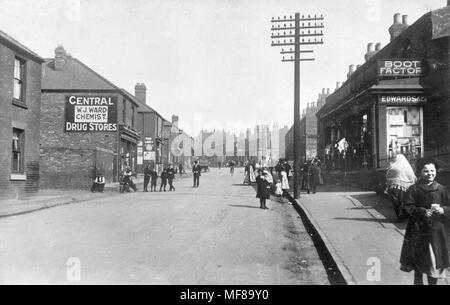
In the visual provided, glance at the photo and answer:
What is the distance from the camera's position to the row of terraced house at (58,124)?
1616 centimetres

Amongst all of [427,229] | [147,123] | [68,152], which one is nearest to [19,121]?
[68,152]

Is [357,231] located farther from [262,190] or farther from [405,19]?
[405,19]

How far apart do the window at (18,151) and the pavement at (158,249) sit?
4.82 m

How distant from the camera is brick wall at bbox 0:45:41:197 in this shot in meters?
15.6

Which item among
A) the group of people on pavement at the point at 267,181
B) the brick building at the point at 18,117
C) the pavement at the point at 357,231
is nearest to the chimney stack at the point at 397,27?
the group of people on pavement at the point at 267,181

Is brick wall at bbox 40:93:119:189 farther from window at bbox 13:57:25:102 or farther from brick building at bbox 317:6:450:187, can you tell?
brick building at bbox 317:6:450:187

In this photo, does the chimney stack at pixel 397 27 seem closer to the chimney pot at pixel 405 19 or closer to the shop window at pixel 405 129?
the chimney pot at pixel 405 19

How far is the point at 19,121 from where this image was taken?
16.7 metres

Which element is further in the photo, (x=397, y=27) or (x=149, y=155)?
(x=149, y=155)

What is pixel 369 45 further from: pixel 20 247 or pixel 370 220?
pixel 20 247

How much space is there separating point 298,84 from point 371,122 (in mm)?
4487

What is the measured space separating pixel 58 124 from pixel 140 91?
1850 centimetres
